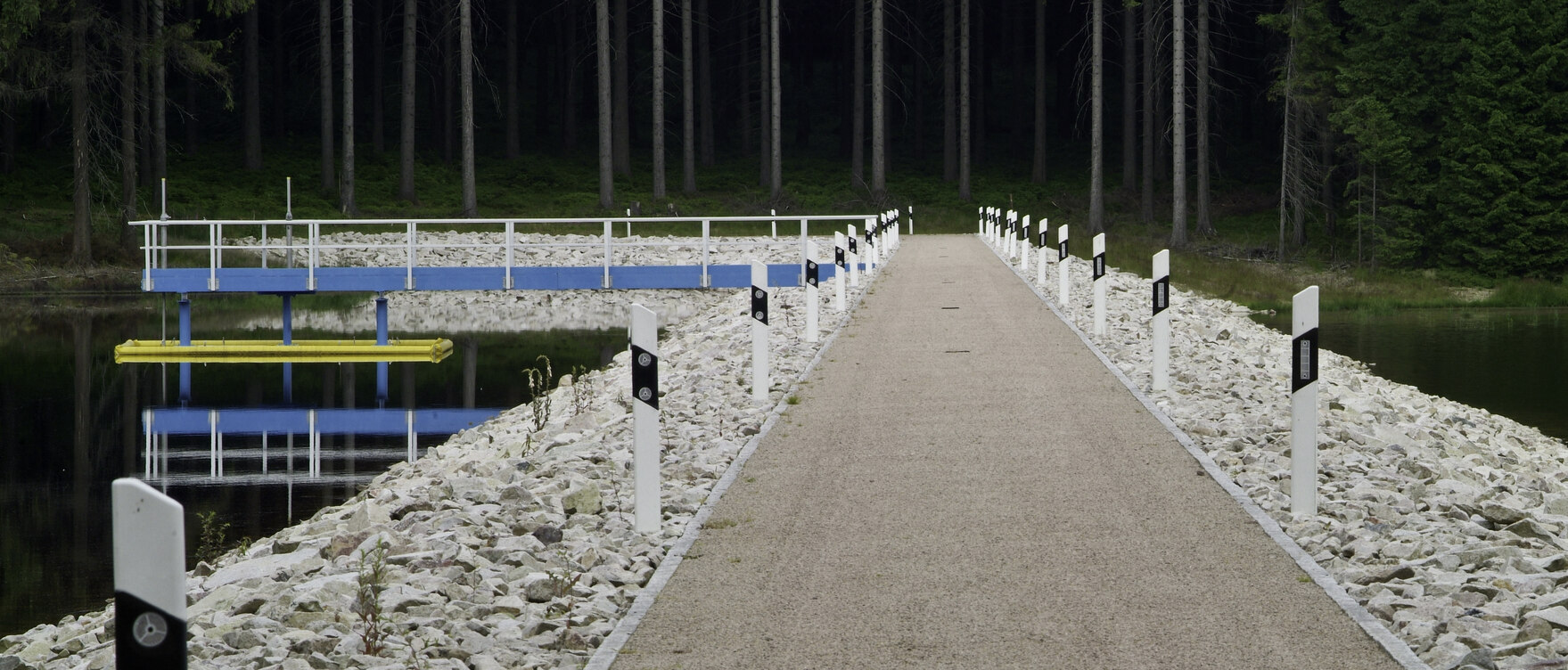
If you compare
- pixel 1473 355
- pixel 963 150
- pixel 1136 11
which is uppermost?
pixel 1136 11

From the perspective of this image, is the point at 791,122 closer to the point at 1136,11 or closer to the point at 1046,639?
the point at 1136,11

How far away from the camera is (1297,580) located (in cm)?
680

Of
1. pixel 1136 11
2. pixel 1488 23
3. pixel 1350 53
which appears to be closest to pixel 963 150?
pixel 1136 11

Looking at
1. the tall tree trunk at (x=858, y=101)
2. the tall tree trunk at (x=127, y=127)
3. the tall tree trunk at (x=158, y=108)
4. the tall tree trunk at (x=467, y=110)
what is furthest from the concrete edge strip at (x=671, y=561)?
the tall tree trunk at (x=858, y=101)

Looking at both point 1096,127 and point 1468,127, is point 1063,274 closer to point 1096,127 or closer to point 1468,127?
point 1468,127

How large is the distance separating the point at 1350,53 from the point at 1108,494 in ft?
116

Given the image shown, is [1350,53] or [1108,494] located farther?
[1350,53]

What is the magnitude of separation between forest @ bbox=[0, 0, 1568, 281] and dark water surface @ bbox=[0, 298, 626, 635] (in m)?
14.6

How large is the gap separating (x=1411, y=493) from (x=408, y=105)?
45.1 meters

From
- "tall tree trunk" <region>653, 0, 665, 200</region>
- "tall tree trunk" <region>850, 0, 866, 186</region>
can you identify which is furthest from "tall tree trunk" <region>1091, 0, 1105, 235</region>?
"tall tree trunk" <region>653, 0, 665, 200</region>

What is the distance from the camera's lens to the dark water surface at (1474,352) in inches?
715

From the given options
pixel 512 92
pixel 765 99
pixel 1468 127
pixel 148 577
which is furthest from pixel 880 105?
pixel 148 577

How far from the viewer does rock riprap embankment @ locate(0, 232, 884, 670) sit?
621 centimetres

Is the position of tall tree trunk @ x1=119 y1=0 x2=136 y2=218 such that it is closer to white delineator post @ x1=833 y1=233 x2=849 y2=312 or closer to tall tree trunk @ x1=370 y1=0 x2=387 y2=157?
tall tree trunk @ x1=370 y1=0 x2=387 y2=157
